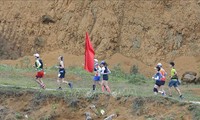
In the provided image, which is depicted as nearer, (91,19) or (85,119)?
(85,119)

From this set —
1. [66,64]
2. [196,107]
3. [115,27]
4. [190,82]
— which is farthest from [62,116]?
[115,27]

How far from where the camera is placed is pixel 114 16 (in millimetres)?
39406

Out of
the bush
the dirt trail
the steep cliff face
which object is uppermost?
the steep cliff face

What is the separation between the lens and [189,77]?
33188mm

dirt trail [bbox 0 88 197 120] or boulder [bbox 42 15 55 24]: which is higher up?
boulder [bbox 42 15 55 24]

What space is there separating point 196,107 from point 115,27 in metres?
20.9

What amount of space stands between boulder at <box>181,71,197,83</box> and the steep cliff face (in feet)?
15.1

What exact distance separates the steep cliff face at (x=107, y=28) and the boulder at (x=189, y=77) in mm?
4588

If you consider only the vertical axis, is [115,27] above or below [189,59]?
above

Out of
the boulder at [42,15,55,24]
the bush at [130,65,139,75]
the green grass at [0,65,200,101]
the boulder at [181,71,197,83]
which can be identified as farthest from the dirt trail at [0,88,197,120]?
the boulder at [42,15,55,24]

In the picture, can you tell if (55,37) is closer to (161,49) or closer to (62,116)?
(161,49)

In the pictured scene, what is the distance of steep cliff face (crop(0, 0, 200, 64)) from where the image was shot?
38.6m

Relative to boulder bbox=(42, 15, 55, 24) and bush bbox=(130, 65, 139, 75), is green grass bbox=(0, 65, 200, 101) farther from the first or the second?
boulder bbox=(42, 15, 55, 24)

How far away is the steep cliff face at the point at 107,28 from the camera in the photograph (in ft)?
127
